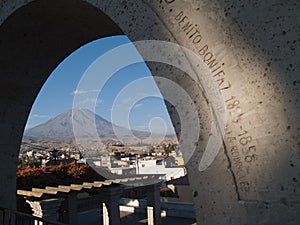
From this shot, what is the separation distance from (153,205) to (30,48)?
845cm

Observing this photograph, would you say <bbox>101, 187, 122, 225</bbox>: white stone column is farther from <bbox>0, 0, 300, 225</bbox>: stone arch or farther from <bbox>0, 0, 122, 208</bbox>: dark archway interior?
<bbox>0, 0, 300, 225</bbox>: stone arch

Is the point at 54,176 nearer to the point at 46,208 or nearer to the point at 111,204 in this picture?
the point at 111,204

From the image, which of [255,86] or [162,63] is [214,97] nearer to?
[255,86]

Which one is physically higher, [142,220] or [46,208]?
[46,208]

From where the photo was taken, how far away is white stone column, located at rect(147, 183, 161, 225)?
33.0ft

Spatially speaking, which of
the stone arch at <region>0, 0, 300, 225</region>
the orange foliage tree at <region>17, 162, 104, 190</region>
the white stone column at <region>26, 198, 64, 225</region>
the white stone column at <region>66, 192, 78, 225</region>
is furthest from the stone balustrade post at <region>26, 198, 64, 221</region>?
the stone arch at <region>0, 0, 300, 225</region>

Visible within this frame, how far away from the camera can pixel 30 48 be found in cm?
289

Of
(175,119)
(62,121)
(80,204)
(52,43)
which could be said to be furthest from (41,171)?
(62,121)

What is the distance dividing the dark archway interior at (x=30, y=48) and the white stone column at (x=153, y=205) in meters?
7.36

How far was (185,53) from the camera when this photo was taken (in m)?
1.36

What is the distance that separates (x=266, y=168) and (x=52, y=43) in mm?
2479

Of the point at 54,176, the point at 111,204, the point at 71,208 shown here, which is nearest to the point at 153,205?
the point at 111,204

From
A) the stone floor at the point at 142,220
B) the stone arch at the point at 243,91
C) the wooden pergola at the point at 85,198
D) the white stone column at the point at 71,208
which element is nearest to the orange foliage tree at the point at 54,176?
the wooden pergola at the point at 85,198

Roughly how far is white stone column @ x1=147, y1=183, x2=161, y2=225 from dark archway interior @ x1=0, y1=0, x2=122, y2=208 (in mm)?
7361
